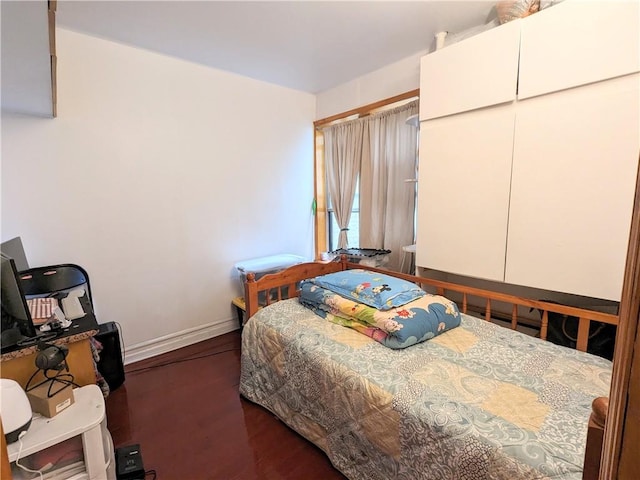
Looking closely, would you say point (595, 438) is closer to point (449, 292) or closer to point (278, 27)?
point (449, 292)

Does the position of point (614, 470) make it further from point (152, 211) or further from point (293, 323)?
point (152, 211)

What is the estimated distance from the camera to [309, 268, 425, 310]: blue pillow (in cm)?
173

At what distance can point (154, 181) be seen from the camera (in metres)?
2.45

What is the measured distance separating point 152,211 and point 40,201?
657mm

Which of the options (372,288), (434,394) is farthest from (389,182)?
(434,394)

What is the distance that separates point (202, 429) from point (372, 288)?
1263mm

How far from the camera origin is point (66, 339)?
1.22 metres

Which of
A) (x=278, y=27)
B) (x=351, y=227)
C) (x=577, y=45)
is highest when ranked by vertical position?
(x=278, y=27)

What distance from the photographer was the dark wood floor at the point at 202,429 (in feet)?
5.06

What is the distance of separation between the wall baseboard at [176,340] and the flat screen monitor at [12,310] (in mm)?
1429

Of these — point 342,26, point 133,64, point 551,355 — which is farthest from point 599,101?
point 133,64

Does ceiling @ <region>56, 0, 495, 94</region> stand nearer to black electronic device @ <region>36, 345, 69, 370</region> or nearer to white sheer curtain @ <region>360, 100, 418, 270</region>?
white sheer curtain @ <region>360, 100, 418, 270</region>

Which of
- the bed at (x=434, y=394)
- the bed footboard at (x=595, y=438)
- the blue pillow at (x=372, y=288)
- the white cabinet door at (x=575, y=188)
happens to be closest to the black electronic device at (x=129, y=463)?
the bed at (x=434, y=394)

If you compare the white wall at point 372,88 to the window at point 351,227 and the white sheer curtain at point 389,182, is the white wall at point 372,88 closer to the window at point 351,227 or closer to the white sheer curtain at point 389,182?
the white sheer curtain at point 389,182
